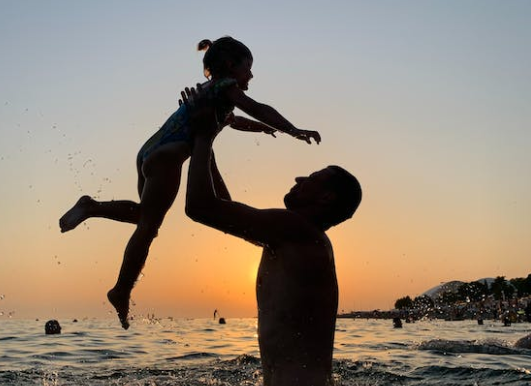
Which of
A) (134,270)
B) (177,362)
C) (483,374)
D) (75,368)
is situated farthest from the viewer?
(177,362)

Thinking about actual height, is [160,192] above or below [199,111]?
below

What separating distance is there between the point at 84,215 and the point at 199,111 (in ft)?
6.82

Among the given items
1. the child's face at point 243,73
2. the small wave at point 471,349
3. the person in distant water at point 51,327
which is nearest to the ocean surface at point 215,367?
the small wave at point 471,349

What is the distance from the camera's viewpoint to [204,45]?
566cm

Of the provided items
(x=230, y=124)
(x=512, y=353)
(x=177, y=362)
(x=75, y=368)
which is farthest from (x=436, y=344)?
(x=230, y=124)

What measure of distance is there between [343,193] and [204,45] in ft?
7.81

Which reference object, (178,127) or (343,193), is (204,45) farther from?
(343,193)

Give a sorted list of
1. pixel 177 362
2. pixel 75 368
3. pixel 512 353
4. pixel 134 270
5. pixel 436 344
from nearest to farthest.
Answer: pixel 134 270
pixel 75 368
pixel 177 362
pixel 512 353
pixel 436 344

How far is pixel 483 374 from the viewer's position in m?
8.50

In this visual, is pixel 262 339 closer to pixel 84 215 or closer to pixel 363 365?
pixel 84 215

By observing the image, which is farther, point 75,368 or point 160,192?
point 75,368

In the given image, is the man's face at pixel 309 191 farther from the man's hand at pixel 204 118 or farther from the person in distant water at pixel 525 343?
the person in distant water at pixel 525 343

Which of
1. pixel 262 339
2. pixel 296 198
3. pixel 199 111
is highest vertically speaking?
pixel 199 111

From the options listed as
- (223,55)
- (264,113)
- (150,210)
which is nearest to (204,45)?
(223,55)
